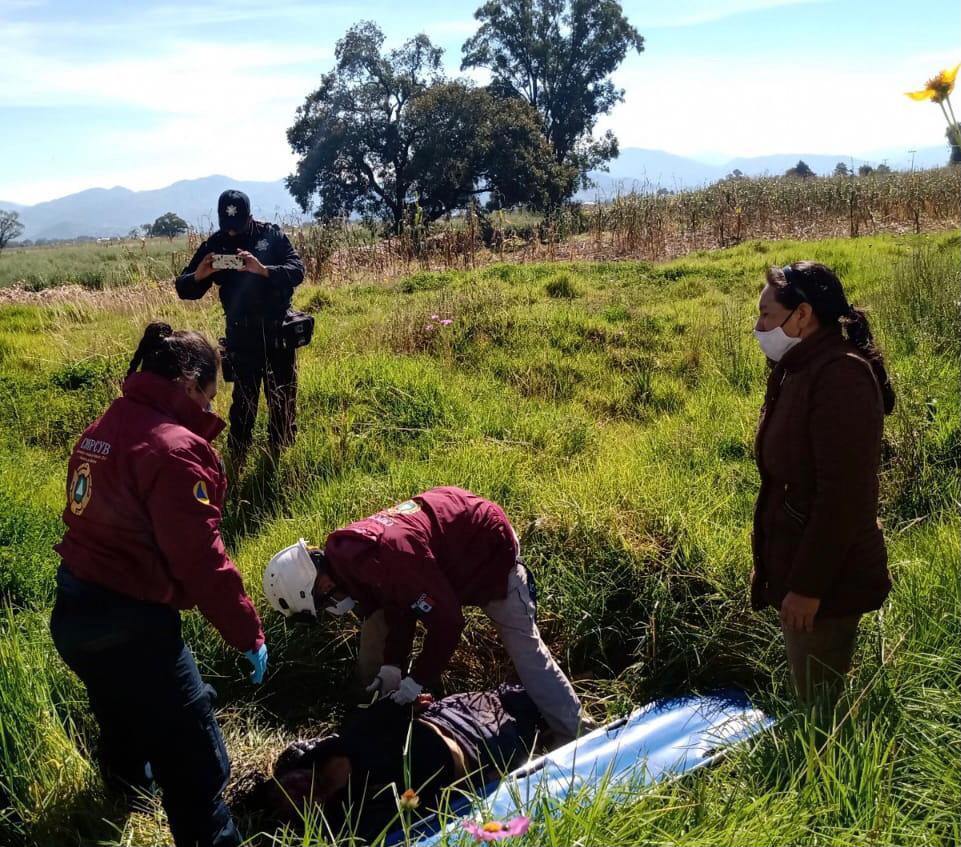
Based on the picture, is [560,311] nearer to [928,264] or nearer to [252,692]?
[928,264]

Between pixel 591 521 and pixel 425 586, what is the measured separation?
4.40ft

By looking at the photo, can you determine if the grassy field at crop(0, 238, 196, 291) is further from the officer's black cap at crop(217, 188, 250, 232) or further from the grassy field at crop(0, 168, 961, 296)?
the officer's black cap at crop(217, 188, 250, 232)

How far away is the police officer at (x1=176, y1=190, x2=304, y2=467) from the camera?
4.80m

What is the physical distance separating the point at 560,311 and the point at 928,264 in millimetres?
3559

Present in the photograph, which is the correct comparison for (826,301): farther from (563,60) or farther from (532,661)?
(563,60)

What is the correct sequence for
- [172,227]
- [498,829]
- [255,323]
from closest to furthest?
1. [498,829]
2. [255,323]
3. [172,227]

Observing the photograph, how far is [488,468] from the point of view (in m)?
4.44

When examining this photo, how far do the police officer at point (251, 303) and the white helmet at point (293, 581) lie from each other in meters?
2.41

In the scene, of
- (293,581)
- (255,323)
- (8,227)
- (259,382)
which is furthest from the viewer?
(8,227)

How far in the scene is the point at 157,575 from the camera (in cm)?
224

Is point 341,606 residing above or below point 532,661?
above

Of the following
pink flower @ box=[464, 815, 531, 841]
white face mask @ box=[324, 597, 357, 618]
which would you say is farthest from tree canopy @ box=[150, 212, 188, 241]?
pink flower @ box=[464, 815, 531, 841]

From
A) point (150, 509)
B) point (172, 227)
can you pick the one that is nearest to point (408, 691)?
point (150, 509)

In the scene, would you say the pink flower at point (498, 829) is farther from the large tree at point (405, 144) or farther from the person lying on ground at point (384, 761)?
the large tree at point (405, 144)
